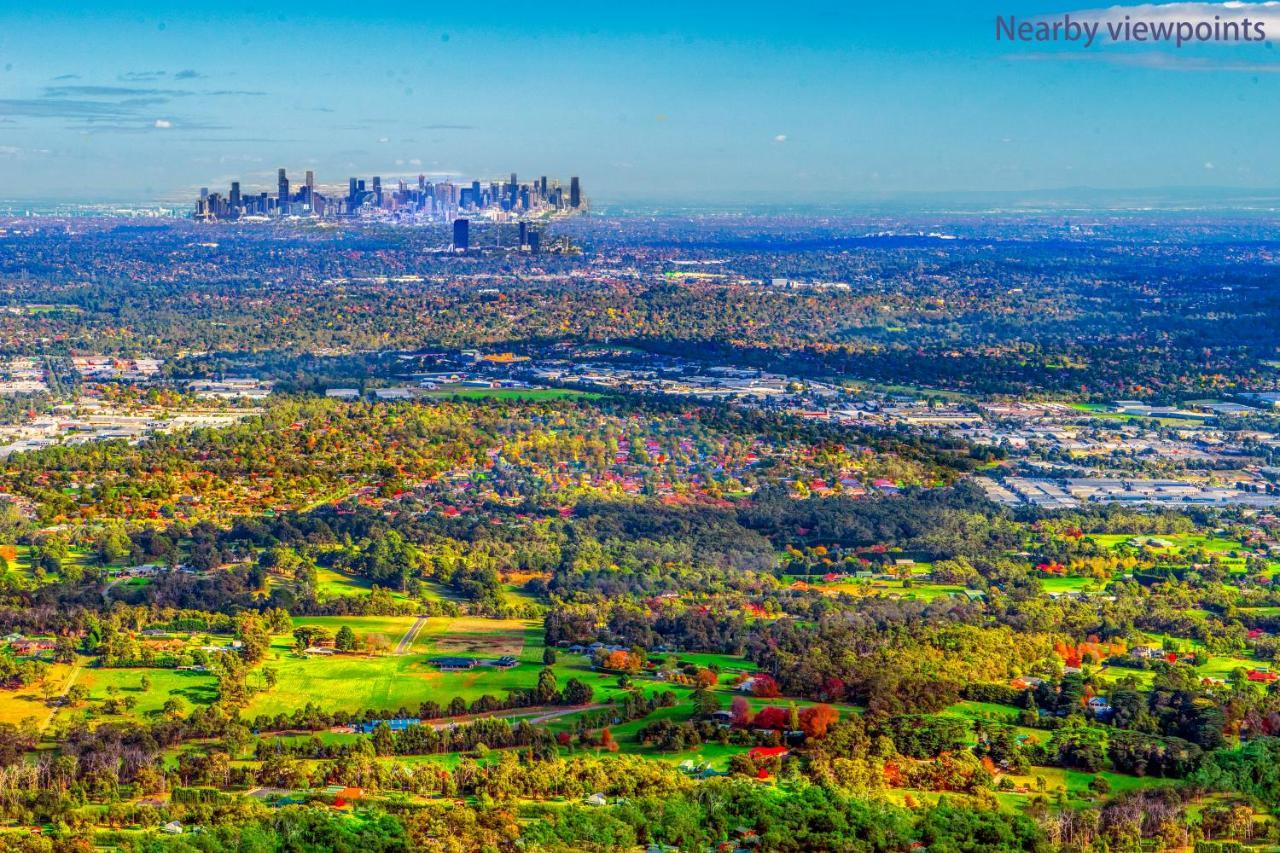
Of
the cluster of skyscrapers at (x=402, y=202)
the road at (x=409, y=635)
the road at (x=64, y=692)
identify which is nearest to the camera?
the road at (x=64, y=692)

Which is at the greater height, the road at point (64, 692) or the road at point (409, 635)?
the road at point (64, 692)

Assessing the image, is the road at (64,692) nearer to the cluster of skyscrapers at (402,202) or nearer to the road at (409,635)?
the road at (409,635)

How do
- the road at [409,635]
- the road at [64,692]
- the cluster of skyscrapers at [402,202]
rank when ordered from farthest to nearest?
the cluster of skyscrapers at [402,202]
the road at [409,635]
the road at [64,692]

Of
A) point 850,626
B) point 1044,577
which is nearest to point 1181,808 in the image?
point 850,626

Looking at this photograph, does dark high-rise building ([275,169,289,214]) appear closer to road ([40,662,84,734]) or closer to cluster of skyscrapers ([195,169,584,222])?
cluster of skyscrapers ([195,169,584,222])

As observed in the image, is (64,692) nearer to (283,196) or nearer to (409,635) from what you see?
(409,635)

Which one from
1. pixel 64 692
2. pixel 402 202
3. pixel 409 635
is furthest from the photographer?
pixel 402 202

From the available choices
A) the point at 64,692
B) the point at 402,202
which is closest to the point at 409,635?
the point at 64,692

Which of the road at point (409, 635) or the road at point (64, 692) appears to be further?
the road at point (409, 635)

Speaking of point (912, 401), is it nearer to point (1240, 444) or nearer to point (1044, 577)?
point (1240, 444)

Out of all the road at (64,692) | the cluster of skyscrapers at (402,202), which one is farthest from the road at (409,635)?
the cluster of skyscrapers at (402,202)

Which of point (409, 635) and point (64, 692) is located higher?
point (64, 692)

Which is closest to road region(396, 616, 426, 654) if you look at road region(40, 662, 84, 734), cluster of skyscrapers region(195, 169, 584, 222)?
road region(40, 662, 84, 734)
